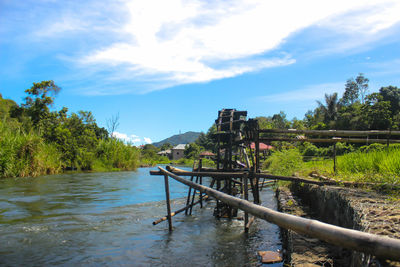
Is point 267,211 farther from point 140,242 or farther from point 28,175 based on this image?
point 28,175

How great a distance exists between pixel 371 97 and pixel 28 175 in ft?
110

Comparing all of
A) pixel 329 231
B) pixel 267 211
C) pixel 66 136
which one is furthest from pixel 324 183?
pixel 66 136

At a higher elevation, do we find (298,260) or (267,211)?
(267,211)

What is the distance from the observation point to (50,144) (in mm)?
23297

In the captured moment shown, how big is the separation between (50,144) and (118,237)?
1936cm

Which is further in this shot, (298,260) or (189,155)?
(189,155)

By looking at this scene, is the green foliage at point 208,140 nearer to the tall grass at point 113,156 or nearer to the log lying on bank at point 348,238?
the tall grass at point 113,156

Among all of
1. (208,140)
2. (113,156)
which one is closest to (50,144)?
(113,156)

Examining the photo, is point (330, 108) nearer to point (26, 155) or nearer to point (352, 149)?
point (352, 149)

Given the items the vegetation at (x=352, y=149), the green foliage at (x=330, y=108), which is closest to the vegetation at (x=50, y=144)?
the vegetation at (x=352, y=149)

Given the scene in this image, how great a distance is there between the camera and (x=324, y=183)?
583 cm

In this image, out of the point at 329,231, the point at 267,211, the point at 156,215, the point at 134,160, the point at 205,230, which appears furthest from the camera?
the point at 134,160

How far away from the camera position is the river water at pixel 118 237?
538cm

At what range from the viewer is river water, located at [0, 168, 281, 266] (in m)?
5.38
